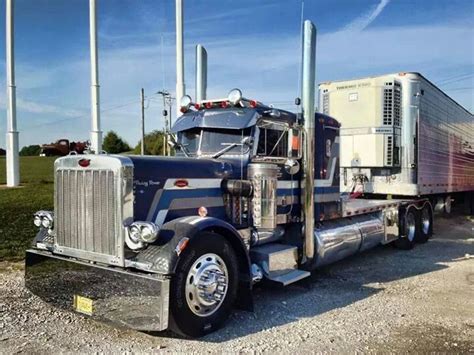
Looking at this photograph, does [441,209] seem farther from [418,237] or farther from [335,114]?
[335,114]

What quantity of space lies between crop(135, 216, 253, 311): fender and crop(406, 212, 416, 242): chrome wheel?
6171mm

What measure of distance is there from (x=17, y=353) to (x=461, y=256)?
8.04 meters

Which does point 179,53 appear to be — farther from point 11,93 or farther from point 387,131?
point 387,131

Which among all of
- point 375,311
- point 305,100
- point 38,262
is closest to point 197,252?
point 38,262

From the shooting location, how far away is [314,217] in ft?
23.0

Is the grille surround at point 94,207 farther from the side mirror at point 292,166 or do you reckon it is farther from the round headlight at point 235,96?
the side mirror at point 292,166

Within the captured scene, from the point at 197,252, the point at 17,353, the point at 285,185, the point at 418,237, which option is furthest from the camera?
the point at 418,237

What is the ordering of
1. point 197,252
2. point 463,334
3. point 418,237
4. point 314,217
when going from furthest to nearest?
1. point 418,237
2. point 314,217
3. point 463,334
4. point 197,252

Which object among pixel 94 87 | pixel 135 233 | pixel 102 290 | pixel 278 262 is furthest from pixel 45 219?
pixel 94 87

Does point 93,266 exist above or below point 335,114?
below

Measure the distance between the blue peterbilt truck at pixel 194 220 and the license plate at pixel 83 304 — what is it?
0.01 m

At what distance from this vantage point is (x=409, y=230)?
10.5 meters

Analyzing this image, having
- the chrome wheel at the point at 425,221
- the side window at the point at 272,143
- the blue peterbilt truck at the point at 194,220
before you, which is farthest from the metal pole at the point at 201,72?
the chrome wheel at the point at 425,221

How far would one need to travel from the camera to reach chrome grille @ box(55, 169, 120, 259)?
4.64 m
